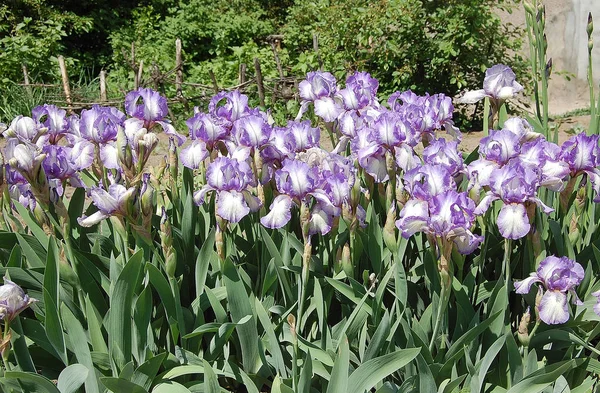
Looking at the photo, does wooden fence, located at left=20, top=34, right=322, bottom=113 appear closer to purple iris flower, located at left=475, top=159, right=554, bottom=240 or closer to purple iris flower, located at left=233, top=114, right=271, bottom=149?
purple iris flower, located at left=233, top=114, right=271, bottom=149

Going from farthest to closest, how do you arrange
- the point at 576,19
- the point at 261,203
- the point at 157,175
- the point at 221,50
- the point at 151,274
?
the point at 576,19 < the point at 221,50 < the point at 157,175 < the point at 261,203 < the point at 151,274

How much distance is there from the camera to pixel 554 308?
1678 millimetres

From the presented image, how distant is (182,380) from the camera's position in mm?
1938

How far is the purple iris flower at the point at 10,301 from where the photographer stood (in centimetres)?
157

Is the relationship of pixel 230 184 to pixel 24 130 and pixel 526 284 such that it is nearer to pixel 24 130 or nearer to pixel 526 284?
pixel 24 130

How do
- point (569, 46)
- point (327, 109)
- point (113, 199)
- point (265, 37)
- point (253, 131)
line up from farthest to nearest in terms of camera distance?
point (569, 46) < point (265, 37) < point (327, 109) < point (253, 131) < point (113, 199)

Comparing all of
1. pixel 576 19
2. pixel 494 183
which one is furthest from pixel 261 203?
pixel 576 19

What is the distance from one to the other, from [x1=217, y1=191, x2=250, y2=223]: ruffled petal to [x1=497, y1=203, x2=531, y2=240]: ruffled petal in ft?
2.19

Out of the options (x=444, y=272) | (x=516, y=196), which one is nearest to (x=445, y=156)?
(x=516, y=196)

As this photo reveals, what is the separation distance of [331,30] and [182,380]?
5.54 meters

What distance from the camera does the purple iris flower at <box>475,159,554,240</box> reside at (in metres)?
1.65

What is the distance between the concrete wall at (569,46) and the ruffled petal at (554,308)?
7.96 meters

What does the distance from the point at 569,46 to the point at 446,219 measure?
28.3ft

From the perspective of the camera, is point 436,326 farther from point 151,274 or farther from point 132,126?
point 132,126
